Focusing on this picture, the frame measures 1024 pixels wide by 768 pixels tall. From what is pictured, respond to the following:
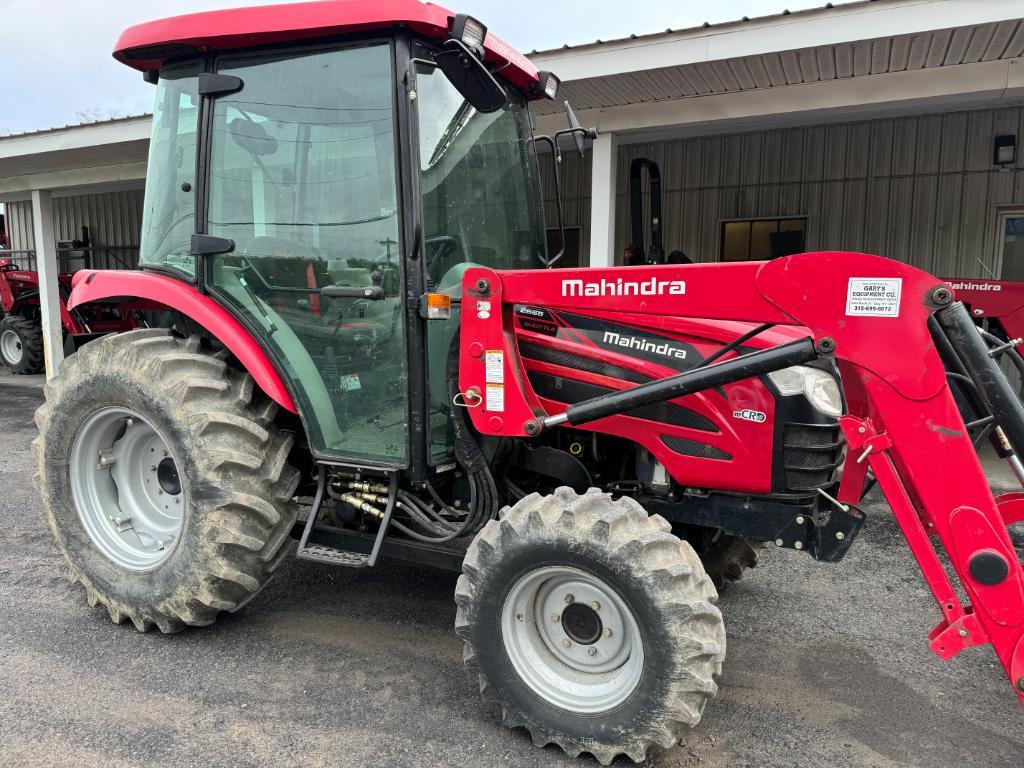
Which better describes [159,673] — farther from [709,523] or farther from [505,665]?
[709,523]

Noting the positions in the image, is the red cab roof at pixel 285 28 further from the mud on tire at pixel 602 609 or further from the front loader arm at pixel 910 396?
the mud on tire at pixel 602 609

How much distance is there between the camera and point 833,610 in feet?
11.7

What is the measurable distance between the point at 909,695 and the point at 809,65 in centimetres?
465

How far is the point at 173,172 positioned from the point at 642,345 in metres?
2.11

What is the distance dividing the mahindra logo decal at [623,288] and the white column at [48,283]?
10373mm

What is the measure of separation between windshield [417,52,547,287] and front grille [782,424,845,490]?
137cm

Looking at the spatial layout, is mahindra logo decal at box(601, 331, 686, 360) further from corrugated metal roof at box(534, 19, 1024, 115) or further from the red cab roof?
corrugated metal roof at box(534, 19, 1024, 115)

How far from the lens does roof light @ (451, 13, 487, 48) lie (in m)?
2.55

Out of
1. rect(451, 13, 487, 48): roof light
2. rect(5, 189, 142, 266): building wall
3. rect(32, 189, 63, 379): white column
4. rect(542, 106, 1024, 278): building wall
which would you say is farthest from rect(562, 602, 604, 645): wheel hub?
rect(5, 189, 142, 266): building wall

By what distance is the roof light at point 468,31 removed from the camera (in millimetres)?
2547

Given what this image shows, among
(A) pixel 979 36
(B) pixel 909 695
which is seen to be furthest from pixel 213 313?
(A) pixel 979 36

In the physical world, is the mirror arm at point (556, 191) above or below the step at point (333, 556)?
above

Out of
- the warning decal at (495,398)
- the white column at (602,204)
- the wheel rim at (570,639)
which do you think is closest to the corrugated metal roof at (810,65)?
the white column at (602,204)

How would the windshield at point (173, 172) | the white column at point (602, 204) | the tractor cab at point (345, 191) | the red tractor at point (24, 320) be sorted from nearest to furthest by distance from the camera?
the tractor cab at point (345, 191), the windshield at point (173, 172), the white column at point (602, 204), the red tractor at point (24, 320)
